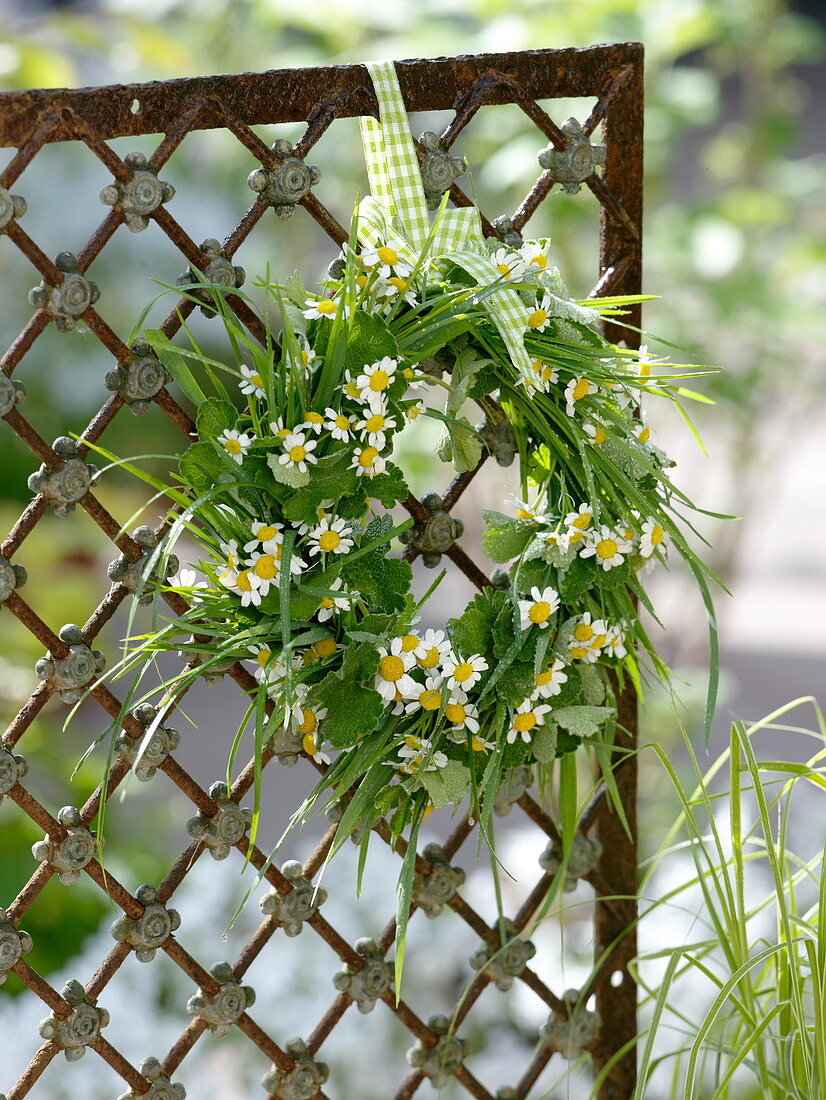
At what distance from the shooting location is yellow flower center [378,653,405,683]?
2.72ft

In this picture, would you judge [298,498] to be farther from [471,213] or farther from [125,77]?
[125,77]

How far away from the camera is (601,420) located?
36.1 inches

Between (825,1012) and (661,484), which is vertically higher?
(661,484)

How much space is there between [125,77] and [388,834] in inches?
115

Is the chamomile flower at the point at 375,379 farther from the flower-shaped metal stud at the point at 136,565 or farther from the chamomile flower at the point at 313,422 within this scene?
the flower-shaped metal stud at the point at 136,565

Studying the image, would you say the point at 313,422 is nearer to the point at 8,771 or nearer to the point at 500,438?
the point at 500,438

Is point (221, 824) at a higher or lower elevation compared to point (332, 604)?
lower

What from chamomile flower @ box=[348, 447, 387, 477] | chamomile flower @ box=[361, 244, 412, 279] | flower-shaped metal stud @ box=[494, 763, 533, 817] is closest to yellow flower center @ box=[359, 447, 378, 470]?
chamomile flower @ box=[348, 447, 387, 477]

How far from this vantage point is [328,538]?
81 cm

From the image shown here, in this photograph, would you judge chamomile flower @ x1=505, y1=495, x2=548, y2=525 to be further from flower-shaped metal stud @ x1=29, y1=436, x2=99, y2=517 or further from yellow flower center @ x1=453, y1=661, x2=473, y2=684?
flower-shaped metal stud @ x1=29, y1=436, x2=99, y2=517

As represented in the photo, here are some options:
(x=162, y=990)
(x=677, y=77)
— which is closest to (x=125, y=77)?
(x=677, y=77)

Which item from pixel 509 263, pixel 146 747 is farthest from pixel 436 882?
pixel 509 263

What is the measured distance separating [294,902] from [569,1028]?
1.12 feet

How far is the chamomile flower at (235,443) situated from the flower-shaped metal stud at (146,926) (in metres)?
0.35
